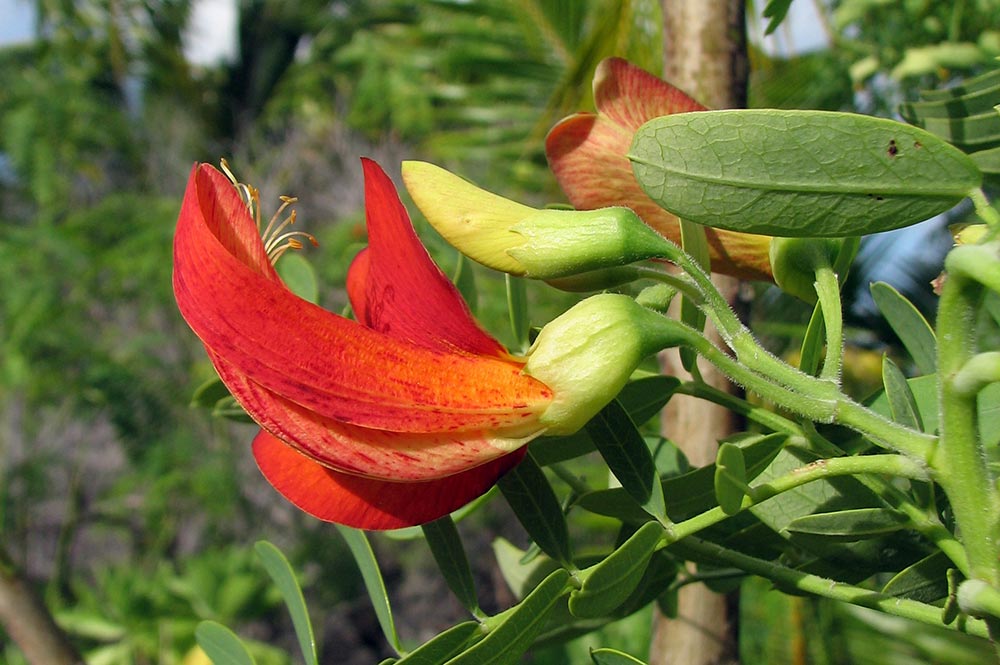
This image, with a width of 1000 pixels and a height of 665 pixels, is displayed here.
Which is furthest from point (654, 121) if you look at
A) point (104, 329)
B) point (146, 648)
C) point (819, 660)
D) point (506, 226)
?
point (104, 329)

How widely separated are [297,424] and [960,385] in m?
0.17

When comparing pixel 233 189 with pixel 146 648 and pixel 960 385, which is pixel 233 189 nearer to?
pixel 960 385

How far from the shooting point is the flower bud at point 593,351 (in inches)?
10.1

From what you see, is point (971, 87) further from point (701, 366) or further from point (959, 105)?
point (701, 366)

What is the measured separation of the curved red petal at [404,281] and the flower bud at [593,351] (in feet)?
0.10

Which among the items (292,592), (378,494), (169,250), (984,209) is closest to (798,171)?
(984,209)

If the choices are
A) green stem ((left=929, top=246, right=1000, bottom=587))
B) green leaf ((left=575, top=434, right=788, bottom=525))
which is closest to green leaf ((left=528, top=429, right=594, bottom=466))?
green leaf ((left=575, top=434, right=788, bottom=525))

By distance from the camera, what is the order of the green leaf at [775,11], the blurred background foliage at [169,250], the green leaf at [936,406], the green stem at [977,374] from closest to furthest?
the green stem at [977,374]
the green leaf at [936,406]
the green leaf at [775,11]
the blurred background foliage at [169,250]

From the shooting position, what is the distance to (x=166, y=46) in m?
5.96

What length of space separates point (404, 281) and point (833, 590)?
0.54 ft

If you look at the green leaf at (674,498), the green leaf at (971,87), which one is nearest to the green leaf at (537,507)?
the green leaf at (674,498)

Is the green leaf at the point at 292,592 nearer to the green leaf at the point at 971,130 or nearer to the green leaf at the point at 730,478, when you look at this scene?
the green leaf at the point at 730,478

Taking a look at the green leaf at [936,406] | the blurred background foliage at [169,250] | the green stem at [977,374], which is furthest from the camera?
the blurred background foliage at [169,250]

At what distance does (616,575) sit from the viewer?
0.90 feet
